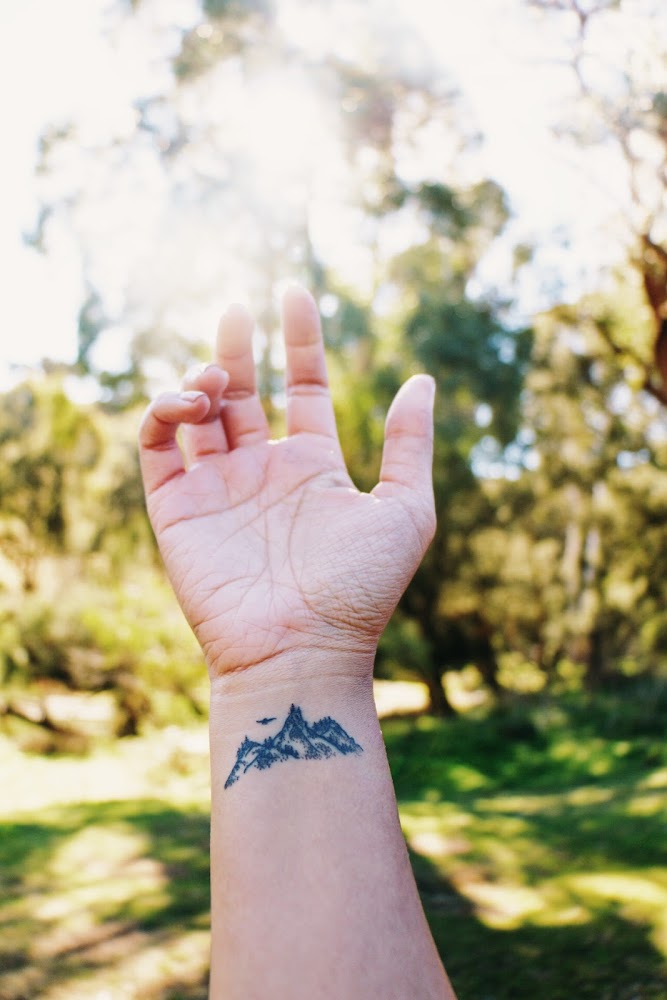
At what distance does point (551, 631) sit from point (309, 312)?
15.9 metres

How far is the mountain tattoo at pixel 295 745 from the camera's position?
1436 mm

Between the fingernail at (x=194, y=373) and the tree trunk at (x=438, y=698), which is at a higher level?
the tree trunk at (x=438, y=698)

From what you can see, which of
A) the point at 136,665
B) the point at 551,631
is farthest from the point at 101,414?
the point at 551,631

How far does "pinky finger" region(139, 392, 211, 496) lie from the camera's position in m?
1.63

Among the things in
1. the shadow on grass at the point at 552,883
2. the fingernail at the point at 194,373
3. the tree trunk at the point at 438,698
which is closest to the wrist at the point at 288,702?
the fingernail at the point at 194,373

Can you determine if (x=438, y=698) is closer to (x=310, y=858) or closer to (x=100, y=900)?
(x=100, y=900)

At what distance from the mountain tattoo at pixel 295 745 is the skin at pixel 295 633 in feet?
0.05

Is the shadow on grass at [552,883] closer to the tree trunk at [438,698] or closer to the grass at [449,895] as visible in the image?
the grass at [449,895]

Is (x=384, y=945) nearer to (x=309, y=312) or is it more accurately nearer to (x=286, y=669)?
(x=286, y=669)

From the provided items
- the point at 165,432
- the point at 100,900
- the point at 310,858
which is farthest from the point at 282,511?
the point at 100,900

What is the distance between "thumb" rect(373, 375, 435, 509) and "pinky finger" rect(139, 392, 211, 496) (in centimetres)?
45

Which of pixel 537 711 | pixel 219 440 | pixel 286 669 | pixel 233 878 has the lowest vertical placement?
pixel 233 878

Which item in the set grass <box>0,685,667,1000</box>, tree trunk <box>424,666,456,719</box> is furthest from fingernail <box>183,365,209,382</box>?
tree trunk <box>424,666,456,719</box>

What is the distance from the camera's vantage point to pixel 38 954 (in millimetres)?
2865
